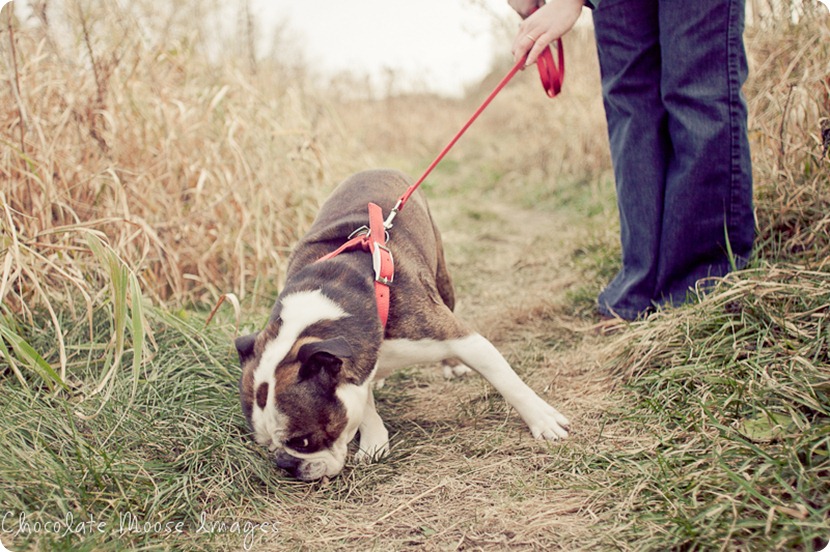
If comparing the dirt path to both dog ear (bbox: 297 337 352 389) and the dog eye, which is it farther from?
dog ear (bbox: 297 337 352 389)

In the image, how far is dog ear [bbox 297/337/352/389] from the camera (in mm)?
2236

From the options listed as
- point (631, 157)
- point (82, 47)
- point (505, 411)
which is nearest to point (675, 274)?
point (631, 157)

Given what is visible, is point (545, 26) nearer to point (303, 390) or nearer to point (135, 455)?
point (303, 390)

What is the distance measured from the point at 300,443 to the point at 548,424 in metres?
1.01

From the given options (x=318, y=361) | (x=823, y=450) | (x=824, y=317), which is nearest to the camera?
(x=823, y=450)

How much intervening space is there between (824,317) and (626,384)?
0.81 meters

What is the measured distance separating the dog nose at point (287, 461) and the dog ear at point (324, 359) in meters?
0.28

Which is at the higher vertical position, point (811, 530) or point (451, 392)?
point (811, 530)

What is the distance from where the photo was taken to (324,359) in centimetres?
230

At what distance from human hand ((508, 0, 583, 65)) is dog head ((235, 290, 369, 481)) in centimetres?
142

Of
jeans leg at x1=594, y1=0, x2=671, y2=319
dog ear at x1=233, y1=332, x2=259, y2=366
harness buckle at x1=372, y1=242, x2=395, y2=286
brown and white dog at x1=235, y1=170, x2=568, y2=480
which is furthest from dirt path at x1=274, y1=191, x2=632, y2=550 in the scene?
harness buckle at x1=372, y1=242, x2=395, y2=286

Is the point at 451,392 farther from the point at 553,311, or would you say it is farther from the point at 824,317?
the point at 824,317

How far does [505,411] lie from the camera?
9.66 feet

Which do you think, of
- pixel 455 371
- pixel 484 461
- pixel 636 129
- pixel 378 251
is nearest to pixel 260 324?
pixel 455 371
